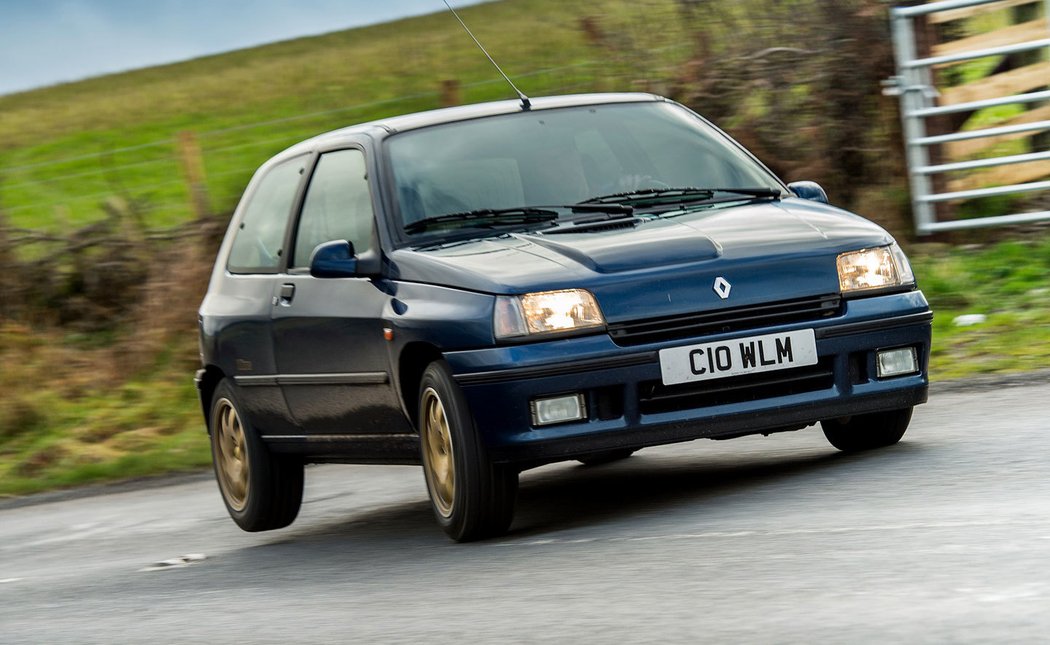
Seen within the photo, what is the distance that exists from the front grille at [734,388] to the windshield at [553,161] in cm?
123

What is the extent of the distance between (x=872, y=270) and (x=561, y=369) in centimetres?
132

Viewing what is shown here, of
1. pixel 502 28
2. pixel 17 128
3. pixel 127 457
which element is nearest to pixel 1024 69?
pixel 127 457

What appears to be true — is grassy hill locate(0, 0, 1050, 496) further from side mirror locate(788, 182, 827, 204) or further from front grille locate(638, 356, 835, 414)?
front grille locate(638, 356, 835, 414)

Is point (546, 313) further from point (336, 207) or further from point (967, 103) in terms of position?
point (967, 103)

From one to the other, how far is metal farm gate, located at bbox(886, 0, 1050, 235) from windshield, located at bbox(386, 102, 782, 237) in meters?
6.54

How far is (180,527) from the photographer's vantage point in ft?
31.8

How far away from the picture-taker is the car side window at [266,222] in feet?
28.2

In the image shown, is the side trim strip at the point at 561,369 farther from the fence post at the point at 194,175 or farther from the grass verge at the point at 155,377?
the fence post at the point at 194,175

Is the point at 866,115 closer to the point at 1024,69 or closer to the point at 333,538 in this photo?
the point at 1024,69

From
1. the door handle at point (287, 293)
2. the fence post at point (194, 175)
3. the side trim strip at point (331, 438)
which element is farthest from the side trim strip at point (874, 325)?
the fence post at point (194, 175)

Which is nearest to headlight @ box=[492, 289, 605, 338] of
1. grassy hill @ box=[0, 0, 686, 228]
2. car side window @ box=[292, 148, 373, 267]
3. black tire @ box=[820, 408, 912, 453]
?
car side window @ box=[292, 148, 373, 267]

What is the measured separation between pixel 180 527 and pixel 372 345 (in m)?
2.85

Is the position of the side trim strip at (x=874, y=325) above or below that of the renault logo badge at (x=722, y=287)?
below

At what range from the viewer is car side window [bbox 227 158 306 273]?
8.60m
